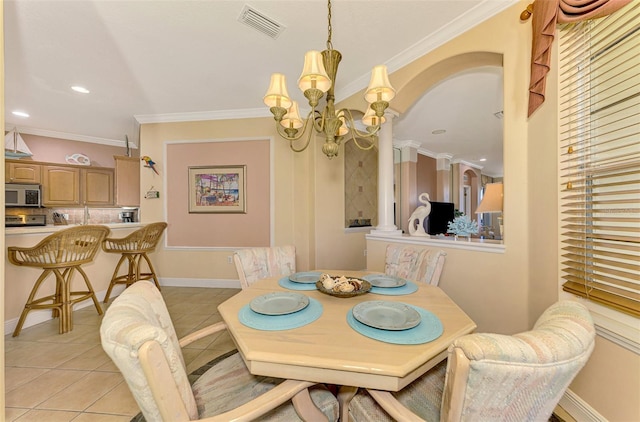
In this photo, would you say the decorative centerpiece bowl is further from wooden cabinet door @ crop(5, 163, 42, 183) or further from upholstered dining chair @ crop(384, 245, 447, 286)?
wooden cabinet door @ crop(5, 163, 42, 183)

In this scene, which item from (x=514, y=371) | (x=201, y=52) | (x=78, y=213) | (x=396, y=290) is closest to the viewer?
(x=514, y=371)

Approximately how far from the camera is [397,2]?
1.83 m

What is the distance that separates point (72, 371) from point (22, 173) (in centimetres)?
456

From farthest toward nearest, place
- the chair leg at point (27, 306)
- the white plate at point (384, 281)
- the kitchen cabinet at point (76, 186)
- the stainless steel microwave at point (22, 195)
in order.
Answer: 1. the kitchen cabinet at point (76, 186)
2. the stainless steel microwave at point (22, 195)
3. the chair leg at point (27, 306)
4. the white plate at point (384, 281)

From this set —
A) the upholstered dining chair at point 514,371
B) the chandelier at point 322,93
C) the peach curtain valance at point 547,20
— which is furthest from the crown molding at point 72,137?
the upholstered dining chair at point 514,371

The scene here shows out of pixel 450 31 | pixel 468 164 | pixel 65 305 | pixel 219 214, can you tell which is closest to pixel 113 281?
pixel 65 305

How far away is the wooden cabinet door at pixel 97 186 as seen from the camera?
16.0ft

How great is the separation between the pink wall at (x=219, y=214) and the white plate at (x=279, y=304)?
8.40 feet

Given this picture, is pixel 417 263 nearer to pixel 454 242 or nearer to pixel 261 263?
pixel 454 242

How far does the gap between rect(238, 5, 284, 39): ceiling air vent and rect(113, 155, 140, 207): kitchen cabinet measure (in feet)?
10.7

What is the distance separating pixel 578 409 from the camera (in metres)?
1.34

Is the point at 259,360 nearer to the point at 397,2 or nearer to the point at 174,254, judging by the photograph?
the point at 397,2

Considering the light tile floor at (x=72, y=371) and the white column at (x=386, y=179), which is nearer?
the light tile floor at (x=72, y=371)

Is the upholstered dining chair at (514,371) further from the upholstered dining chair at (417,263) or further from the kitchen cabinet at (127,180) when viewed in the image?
the kitchen cabinet at (127,180)
